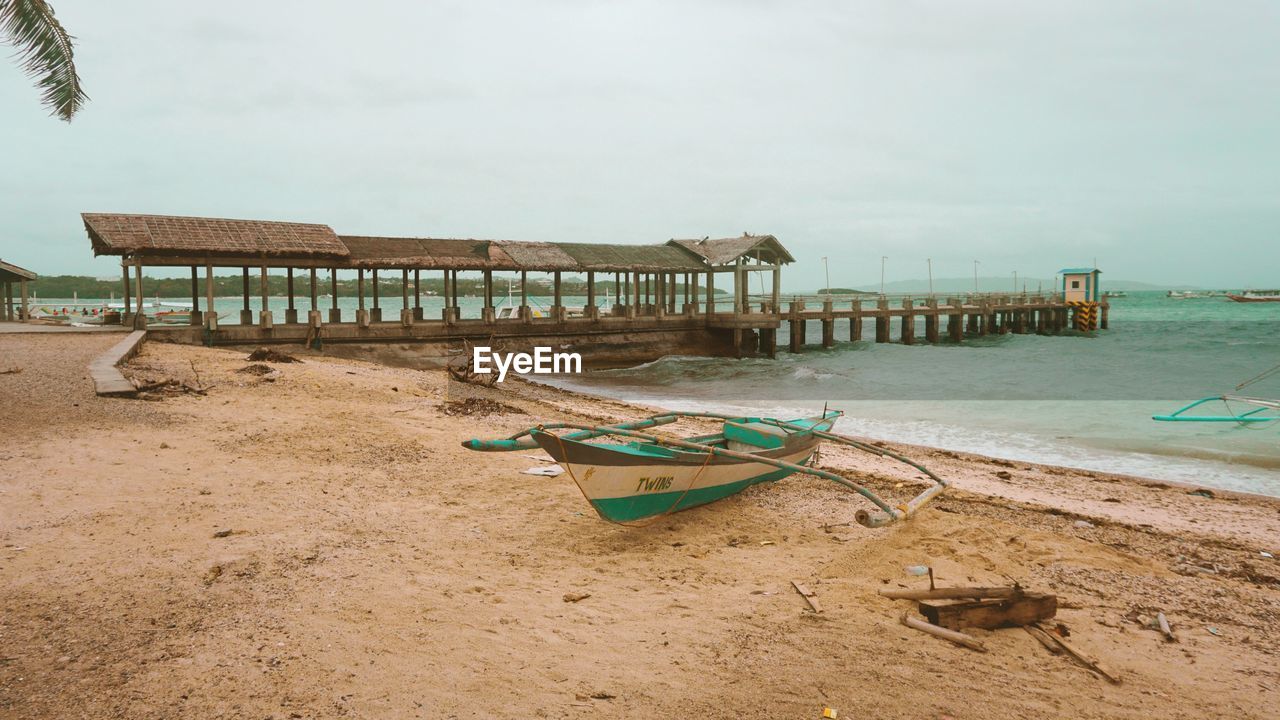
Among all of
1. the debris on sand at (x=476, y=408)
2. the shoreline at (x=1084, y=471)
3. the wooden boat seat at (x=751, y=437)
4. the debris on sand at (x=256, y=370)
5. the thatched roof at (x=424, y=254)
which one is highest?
the thatched roof at (x=424, y=254)

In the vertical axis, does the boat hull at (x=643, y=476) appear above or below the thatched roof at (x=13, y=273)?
below

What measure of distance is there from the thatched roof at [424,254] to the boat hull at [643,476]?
59.4 feet

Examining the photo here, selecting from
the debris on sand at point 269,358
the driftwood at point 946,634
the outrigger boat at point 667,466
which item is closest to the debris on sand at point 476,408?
the outrigger boat at point 667,466

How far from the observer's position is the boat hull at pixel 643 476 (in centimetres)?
632

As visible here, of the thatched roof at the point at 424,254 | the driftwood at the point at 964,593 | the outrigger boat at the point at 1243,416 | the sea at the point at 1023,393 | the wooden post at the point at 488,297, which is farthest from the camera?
the wooden post at the point at 488,297

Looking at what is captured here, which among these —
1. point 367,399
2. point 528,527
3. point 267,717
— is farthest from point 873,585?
point 367,399

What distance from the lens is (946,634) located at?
4.71 metres

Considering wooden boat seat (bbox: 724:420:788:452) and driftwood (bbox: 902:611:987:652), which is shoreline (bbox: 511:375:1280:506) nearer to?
wooden boat seat (bbox: 724:420:788:452)

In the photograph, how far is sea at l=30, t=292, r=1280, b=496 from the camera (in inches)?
516

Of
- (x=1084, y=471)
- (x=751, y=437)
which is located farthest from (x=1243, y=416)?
(x=751, y=437)

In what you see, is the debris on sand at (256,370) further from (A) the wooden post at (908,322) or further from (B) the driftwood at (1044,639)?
(A) the wooden post at (908,322)

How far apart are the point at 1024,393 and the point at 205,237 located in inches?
874

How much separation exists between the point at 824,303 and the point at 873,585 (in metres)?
29.0

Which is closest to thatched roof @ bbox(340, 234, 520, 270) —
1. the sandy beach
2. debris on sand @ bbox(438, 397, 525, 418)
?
debris on sand @ bbox(438, 397, 525, 418)
